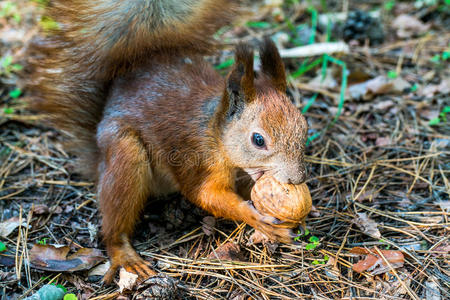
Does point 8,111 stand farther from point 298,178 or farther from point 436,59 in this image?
point 436,59

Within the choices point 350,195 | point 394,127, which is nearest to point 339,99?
point 394,127

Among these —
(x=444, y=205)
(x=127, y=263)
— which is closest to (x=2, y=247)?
(x=127, y=263)

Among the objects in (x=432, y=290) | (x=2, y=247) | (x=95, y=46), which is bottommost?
(x=432, y=290)

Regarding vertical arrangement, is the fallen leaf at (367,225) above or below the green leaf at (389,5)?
below

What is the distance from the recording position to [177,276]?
2.22 meters

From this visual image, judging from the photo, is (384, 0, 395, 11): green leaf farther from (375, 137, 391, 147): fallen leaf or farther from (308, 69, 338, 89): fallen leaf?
(375, 137, 391, 147): fallen leaf

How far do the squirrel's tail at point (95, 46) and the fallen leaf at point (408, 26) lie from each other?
2.30 m

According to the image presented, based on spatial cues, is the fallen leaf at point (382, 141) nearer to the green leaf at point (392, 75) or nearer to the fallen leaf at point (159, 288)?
the green leaf at point (392, 75)

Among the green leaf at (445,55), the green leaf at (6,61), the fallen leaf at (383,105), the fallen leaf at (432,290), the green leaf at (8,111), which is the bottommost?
the fallen leaf at (432,290)

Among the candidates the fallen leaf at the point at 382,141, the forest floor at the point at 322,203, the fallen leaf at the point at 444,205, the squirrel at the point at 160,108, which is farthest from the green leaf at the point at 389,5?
the fallen leaf at the point at 444,205

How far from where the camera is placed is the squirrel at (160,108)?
2135 mm

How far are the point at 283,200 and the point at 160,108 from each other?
90 centimetres

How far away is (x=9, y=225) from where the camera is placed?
254 centimetres

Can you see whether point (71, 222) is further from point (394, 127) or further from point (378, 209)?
point (394, 127)
